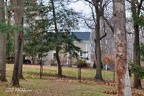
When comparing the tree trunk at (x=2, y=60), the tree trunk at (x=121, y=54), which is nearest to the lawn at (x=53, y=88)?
the tree trunk at (x=2, y=60)

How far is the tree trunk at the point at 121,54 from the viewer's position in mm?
7199

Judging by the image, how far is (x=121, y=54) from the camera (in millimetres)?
7277

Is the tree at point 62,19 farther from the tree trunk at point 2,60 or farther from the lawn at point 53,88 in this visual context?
the tree trunk at point 2,60

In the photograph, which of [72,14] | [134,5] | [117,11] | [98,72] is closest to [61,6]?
[72,14]

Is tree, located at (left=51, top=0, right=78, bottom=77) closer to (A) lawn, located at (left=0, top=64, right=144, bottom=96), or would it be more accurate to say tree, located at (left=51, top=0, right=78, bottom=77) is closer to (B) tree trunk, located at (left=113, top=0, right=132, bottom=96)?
(A) lawn, located at (left=0, top=64, right=144, bottom=96)

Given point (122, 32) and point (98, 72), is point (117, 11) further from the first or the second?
point (98, 72)

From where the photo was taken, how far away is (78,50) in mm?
25906

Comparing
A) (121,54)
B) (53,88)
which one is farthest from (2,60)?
(121,54)

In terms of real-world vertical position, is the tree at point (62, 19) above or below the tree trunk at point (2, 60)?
above

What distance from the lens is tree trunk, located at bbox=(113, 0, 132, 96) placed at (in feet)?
23.6

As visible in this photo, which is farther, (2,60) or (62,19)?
(62,19)

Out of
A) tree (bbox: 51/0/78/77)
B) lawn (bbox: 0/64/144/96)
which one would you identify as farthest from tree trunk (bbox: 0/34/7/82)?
tree (bbox: 51/0/78/77)

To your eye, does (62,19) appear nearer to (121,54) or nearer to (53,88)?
(53,88)

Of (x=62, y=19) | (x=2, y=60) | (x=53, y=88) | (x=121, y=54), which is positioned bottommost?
(x=53, y=88)
